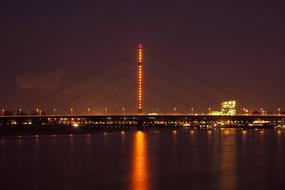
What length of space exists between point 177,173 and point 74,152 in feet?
41.6

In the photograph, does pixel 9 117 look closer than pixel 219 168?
No

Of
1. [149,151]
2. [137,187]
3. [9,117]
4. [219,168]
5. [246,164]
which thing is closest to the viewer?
[137,187]

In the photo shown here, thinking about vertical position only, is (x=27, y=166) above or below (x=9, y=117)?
below

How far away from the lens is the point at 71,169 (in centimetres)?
2792

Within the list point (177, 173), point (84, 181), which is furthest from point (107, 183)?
point (177, 173)

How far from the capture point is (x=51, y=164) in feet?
100

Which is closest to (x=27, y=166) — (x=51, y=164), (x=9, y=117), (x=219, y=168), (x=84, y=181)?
(x=51, y=164)

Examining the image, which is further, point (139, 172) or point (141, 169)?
point (141, 169)

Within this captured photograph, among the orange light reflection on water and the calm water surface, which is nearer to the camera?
the orange light reflection on water

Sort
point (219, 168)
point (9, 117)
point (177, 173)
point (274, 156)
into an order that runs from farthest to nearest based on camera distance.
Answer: point (9, 117) → point (274, 156) → point (219, 168) → point (177, 173)

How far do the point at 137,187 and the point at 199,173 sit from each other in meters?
5.15

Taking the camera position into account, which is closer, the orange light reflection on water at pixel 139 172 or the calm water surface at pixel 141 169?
the orange light reflection on water at pixel 139 172

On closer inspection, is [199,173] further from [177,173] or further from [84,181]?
[84,181]

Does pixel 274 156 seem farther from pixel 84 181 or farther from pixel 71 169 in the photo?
pixel 84 181
